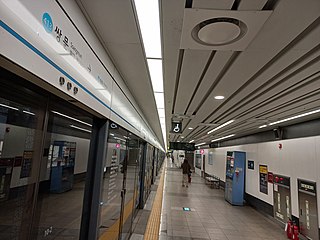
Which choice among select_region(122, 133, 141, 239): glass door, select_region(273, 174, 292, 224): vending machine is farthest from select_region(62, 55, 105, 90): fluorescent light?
select_region(273, 174, 292, 224): vending machine

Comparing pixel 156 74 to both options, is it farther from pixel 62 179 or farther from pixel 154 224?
pixel 154 224

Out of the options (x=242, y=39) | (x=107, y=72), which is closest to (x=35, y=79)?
(x=107, y=72)

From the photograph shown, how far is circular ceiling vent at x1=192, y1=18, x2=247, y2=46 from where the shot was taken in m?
1.60

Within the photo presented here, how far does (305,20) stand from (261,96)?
6.77 ft

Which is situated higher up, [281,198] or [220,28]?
[220,28]

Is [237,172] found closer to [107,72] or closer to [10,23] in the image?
[107,72]

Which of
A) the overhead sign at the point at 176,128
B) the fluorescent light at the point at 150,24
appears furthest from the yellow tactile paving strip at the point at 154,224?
the fluorescent light at the point at 150,24

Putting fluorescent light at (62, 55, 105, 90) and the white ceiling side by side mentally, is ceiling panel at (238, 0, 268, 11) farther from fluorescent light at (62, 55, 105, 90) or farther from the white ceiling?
fluorescent light at (62, 55, 105, 90)

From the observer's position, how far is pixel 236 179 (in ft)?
28.6

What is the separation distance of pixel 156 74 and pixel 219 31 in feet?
3.84

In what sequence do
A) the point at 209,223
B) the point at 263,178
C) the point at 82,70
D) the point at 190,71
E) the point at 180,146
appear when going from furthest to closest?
1. the point at 180,146
2. the point at 263,178
3. the point at 209,223
4. the point at 190,71
5. the point at 82,70

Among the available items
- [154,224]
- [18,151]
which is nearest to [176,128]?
[154,224]

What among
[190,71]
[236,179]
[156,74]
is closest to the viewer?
[190,71]

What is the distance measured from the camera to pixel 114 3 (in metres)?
1.40
